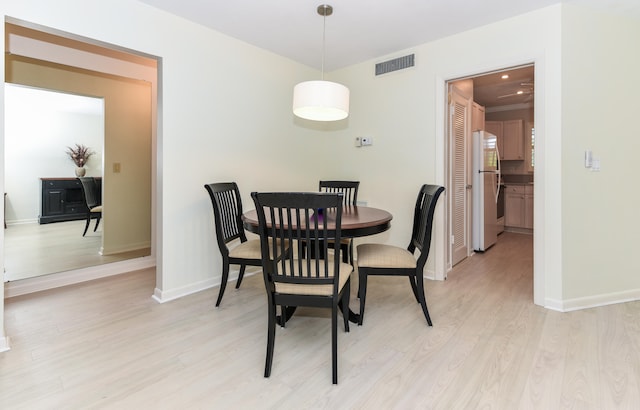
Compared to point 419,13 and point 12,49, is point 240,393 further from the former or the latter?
point 12,49

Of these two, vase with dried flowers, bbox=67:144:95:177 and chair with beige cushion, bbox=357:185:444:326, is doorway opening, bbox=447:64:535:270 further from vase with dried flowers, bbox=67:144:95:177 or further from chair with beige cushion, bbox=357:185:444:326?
vase with dried flowers, bbox=67:144:95:177

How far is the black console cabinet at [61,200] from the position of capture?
317 cm

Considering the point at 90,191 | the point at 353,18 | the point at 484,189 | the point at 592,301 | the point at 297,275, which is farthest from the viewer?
the point at 484,189

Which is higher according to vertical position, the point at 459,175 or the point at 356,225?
the point at 459,175

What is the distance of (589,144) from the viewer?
248cm

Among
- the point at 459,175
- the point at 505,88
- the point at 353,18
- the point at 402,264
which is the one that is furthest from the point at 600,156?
the point at 505,88

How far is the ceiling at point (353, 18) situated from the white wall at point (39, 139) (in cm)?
156

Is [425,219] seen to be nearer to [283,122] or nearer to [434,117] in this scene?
[434,117]

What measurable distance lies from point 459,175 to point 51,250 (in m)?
4.42

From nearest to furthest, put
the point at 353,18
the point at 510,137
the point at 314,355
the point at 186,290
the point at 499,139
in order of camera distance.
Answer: the point at 314,355 < the point at 353,18 < the point at 186,290 < the point at 510,137 < the point at 499,139

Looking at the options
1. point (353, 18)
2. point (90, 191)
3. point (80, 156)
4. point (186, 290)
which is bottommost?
point (186, 290)

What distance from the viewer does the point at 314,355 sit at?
1847 millimetres

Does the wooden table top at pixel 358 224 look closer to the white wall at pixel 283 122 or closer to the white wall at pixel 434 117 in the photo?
the white wall at pixel 283 122

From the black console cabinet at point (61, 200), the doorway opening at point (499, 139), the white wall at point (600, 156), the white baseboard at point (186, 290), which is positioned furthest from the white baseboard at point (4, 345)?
the white wall at point (600, 156)
